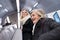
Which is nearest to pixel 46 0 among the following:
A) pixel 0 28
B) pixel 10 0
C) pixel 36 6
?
pixel 36 6

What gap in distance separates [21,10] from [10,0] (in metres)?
0.15

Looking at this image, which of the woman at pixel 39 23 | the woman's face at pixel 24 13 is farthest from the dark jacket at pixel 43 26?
the woman's face at pixel 24 13

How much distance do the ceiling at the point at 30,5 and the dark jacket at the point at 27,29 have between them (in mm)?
136

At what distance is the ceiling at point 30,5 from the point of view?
4.03 ft

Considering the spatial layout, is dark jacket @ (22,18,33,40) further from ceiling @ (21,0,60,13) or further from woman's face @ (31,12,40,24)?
ceiling @ (21,0,60,13)

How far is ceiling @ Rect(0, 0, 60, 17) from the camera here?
1.23 meters

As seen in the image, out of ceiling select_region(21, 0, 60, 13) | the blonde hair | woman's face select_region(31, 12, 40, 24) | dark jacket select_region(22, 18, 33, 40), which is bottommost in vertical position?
dark jacket select_region(22, 18, 33, 40)

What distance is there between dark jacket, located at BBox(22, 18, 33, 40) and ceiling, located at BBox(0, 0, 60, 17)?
0.14 meters

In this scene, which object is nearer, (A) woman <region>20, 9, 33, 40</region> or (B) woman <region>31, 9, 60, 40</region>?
(B) woman <region>31, 9, 60, 40</region>

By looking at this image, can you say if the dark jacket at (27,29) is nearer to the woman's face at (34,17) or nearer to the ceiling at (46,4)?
the woman's face at (34,17)

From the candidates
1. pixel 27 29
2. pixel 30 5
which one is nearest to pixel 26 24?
pixel 27 29

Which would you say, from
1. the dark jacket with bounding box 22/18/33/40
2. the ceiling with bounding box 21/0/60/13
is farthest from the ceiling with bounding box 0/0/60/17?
the dark jacket with bounding box 22/18/33/40

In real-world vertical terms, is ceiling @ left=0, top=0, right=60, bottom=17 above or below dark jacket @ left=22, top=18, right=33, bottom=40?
above

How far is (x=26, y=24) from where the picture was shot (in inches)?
52.7
